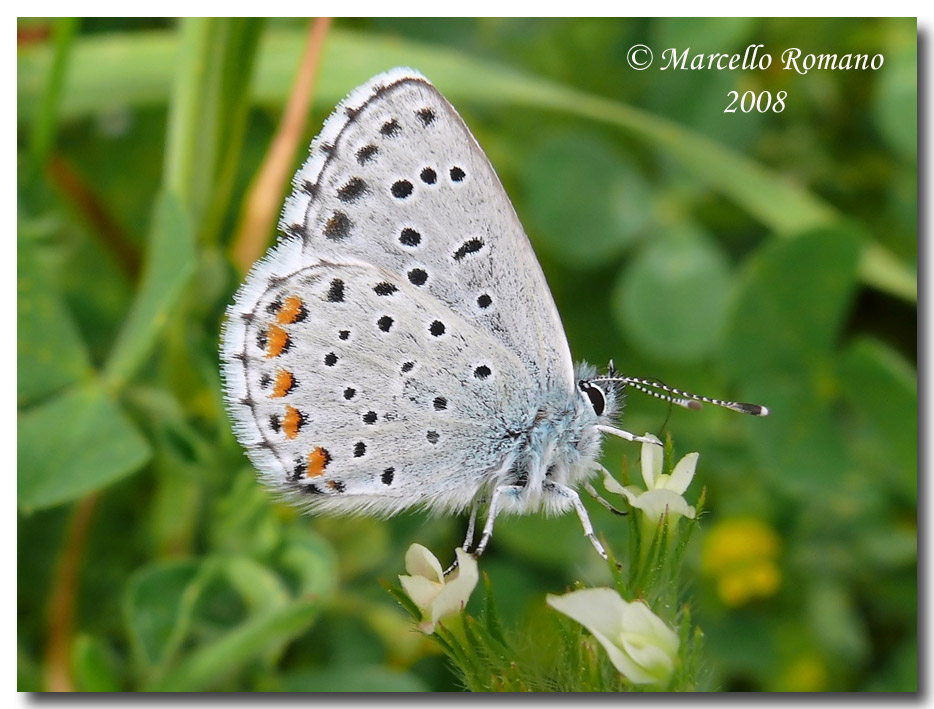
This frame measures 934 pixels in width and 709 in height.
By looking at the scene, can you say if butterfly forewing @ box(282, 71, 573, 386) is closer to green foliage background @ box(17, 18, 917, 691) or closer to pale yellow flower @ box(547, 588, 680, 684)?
green foliage background @ box(17, 18, 917, 691)

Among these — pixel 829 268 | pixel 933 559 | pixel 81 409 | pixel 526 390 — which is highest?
pixel 829 268

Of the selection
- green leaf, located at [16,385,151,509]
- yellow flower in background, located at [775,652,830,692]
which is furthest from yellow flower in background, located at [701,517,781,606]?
green leaf, located at [16,385,151,509]

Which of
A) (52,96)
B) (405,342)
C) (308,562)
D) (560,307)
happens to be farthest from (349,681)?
(52,96)

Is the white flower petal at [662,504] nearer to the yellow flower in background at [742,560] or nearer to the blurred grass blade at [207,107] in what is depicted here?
the yellow flower in background at [742,560]

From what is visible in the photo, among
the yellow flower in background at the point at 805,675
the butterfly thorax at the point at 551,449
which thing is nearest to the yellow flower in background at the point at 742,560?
the yellow flower in background at the point at 805,675

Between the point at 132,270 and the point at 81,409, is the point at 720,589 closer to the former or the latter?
the point at 81,409

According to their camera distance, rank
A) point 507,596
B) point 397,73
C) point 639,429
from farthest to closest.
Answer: point 507,596 → point 639,429 → point 397,73
